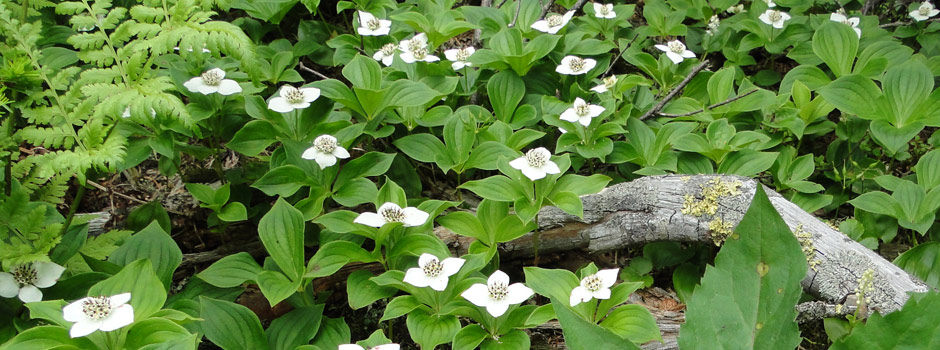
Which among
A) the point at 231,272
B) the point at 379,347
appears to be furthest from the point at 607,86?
the point at 231,272

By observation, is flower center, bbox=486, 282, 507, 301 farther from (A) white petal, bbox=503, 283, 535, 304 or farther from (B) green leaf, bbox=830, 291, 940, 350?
(B) green leaf, bbox=830, 291, 940, 350

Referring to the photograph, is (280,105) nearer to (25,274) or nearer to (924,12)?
(25,274)

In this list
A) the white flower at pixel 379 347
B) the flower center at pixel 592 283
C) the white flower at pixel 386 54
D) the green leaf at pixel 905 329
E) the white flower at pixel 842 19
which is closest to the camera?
the green leaf at pixel 905 329

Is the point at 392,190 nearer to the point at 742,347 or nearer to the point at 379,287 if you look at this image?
the point at 379,287

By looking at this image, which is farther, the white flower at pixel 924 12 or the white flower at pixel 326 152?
the white flower at pixel 924 12

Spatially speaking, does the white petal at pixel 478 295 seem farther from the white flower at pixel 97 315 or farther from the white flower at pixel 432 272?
the white flower at pixel 97 315

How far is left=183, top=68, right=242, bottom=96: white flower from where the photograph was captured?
9.75ft

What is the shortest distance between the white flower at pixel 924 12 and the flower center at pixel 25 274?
4937 mm

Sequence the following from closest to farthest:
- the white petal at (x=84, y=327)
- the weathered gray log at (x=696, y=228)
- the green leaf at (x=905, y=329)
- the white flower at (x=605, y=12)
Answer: the green leaf at (x=905, y=329) < the white petal at (x=84, y=327) < the weathered gray log at (x=696, y=228) < the white flower at (x=605, y=12)

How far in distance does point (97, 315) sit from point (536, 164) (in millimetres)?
1666

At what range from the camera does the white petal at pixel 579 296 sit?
234cm

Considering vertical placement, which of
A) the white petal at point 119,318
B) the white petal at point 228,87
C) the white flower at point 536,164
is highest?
the white petal at point 228,87

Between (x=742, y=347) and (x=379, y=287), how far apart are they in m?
1.54

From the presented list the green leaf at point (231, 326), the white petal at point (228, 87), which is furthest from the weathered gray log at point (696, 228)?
the white petal at point (228, 87)
